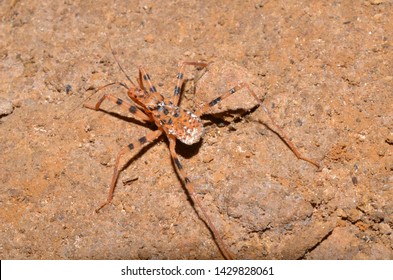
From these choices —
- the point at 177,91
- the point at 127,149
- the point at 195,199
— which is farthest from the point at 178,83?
the point at 195,199

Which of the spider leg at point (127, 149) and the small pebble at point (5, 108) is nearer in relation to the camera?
the spider leg at point (127, 149)

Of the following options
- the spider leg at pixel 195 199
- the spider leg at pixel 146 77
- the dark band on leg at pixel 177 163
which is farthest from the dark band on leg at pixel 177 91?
the dark band on leg at pixel 177 163

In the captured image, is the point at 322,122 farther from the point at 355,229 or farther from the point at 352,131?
the point at 355,229

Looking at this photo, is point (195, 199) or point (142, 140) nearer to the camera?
point (195, 199)

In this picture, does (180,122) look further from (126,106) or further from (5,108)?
(5,108)

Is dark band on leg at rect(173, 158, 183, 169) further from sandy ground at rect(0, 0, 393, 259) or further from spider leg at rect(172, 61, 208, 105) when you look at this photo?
spider leg at rect(172, 61, 208, 105)

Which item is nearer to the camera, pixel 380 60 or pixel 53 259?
pixel 53 259

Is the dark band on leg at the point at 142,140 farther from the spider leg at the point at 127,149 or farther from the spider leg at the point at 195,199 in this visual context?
the spider leg at the point at 195,199

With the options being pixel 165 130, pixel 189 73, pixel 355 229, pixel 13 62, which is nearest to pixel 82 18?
pixel 13 62
